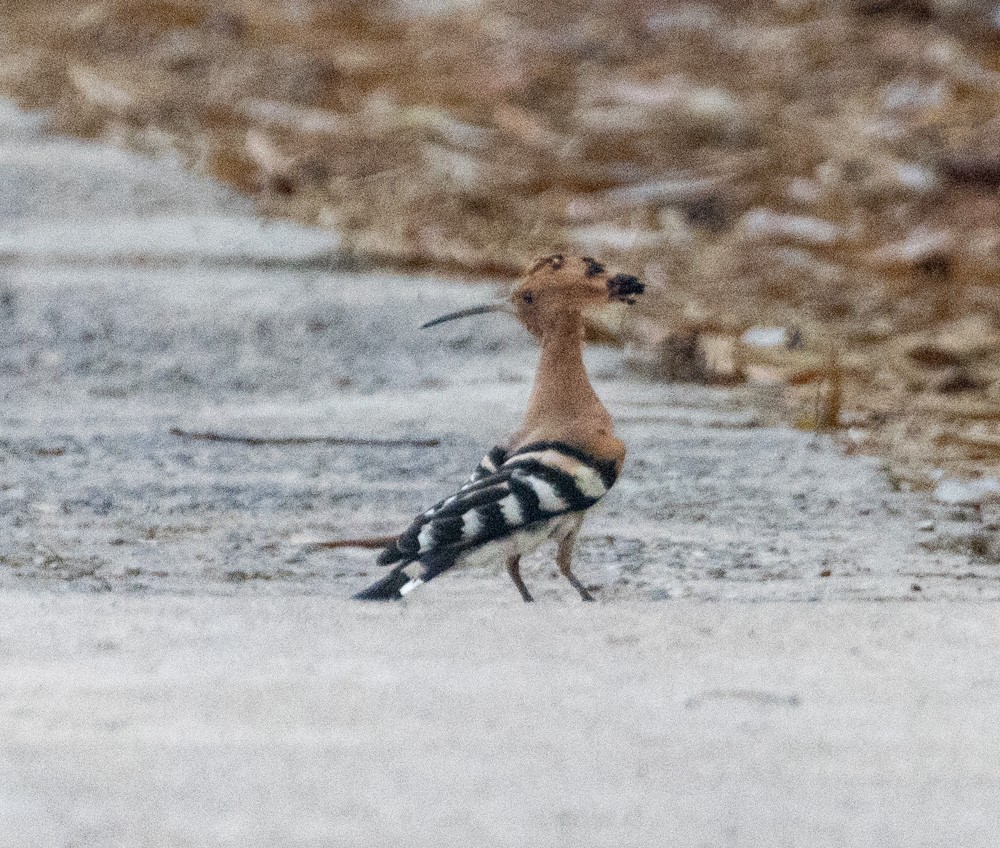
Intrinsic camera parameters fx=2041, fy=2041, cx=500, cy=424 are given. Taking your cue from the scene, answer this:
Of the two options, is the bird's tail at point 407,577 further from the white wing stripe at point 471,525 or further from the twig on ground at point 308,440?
the twig on ground at point 308,440

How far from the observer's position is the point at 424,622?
10.6 ft

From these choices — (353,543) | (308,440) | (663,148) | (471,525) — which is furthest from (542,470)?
(663,148)

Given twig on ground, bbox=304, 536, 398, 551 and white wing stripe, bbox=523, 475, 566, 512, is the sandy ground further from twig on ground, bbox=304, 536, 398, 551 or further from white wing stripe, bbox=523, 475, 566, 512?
white wing stripe, bbox=523, 475, 566, 512

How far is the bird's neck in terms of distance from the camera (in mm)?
3412

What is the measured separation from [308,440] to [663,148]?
4.78 m

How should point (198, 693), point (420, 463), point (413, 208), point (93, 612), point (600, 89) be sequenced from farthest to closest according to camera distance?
point (600, 89)
point (413, 208)
point (420, 463)
point (93, 612)
point (198, 693)

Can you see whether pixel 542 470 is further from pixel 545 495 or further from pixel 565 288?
pixel 565 288

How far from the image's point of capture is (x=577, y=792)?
2.47m

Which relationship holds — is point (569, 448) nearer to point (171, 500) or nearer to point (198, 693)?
point (198, 693)

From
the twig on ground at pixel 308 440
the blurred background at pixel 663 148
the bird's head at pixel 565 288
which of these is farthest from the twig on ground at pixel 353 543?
the blurred background at pixel 663 148

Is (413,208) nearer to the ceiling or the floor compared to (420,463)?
nearer to the ceiling

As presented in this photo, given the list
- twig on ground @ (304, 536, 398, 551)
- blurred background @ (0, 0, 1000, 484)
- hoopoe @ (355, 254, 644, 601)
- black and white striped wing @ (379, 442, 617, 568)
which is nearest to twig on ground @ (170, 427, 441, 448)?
twig on ground @ (304, 536, 398, 551)

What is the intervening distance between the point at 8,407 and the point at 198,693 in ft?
8.16

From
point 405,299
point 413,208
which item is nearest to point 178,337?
point 405,299
